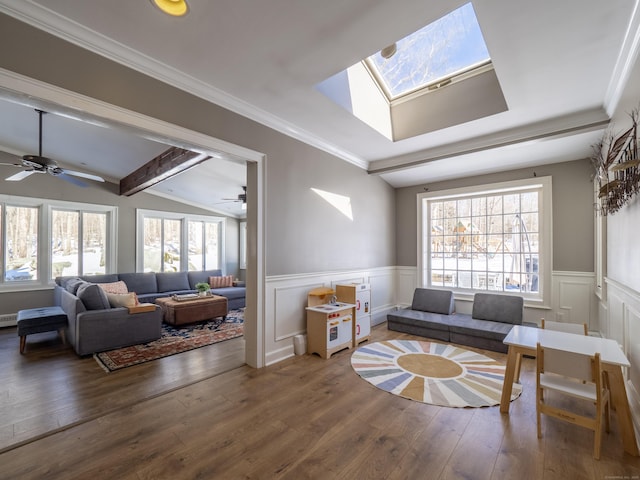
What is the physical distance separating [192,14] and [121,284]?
5.75 metres

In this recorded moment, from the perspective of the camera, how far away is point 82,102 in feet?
6.77

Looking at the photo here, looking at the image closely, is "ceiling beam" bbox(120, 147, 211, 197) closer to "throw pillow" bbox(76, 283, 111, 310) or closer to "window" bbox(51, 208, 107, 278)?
"window" bbox(51, 208, 107, 278)

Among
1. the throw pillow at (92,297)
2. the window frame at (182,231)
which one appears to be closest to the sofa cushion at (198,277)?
the window frame at (182,231)

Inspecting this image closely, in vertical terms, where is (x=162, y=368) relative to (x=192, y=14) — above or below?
below

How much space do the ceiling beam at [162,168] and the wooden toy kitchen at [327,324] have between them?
94.3 inches

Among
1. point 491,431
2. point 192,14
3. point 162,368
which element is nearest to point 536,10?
point 192,14

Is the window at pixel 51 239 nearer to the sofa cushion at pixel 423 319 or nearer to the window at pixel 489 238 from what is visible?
the sofa cushion at pixel 423 319

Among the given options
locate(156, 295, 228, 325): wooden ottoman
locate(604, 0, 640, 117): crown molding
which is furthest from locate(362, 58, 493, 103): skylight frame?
locate(156, 295, 228, 325): wooden ottoman

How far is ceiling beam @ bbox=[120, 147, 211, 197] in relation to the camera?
13.5ft

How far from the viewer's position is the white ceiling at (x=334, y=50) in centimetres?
189

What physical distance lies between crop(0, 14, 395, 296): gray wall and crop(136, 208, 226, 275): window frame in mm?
5306

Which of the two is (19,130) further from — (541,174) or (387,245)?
(541,174)

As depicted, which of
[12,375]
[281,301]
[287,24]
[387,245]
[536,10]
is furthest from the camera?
[387,245]

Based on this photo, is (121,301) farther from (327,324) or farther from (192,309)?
(327,324)
